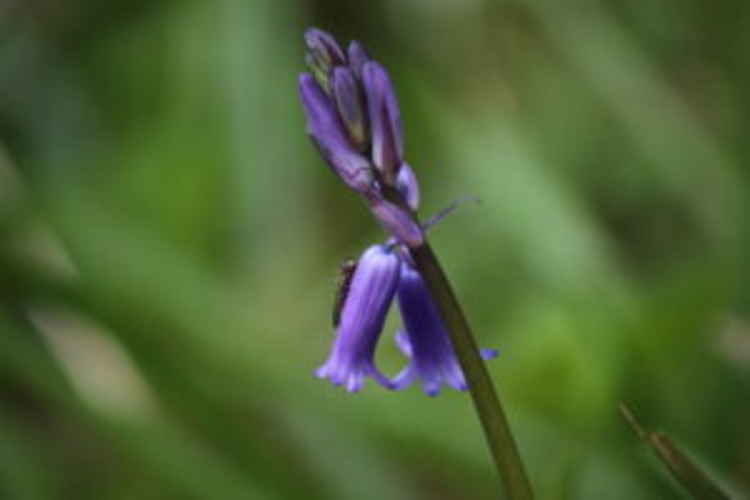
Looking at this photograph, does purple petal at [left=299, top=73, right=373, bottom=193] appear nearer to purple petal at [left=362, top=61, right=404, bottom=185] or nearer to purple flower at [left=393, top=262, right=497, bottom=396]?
purple petal at [left=362, top=61, right=404, bottom=185]

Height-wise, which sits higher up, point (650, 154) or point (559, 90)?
point (559, 90)

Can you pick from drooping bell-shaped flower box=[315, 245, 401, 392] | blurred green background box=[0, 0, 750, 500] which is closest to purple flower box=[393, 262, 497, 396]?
drooping bell-shaped flower box=[315, 245, 401, 392]

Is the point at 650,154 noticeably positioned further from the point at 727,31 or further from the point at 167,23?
the point at 167,23

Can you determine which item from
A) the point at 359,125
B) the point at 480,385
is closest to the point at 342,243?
the point at 359,125

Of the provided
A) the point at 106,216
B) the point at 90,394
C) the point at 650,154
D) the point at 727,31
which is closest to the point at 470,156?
the point at 650,154

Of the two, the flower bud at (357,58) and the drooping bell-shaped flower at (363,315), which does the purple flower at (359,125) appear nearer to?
the flower bud at (357,58)
